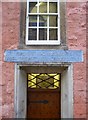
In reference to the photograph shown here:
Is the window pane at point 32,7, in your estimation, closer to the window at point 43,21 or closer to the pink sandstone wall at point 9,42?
the window at point 43,21

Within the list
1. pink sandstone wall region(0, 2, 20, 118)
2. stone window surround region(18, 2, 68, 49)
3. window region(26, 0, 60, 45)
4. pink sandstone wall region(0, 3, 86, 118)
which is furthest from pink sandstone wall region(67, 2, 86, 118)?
pink sandstone wall region(0, 2, 20, 118)

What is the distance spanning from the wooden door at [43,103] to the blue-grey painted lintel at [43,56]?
1.37 metres

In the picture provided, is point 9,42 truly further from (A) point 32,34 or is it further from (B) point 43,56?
(B) point 43,56

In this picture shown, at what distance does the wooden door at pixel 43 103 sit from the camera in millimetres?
8289

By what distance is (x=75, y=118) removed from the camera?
23.7 ft

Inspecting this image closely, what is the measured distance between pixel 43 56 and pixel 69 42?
2.66 feet

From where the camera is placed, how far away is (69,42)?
7.45 meters

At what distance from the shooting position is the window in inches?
300

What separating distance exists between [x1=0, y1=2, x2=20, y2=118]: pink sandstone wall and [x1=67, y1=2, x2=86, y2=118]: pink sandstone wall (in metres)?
1.46

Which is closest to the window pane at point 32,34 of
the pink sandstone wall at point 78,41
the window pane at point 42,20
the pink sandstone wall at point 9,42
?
the window pane at point 42,20

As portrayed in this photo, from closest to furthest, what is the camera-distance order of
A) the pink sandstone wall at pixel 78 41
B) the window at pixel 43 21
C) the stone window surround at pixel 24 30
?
the pink sandstone wall at pixel 78 41, the stone window surround at pixel 24 30, the window at pixel 43 21

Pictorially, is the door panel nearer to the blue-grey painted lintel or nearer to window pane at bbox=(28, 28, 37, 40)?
the blue-grey painted lintel

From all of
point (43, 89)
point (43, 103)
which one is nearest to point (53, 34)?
point (43, 89)

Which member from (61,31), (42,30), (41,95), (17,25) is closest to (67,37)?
(61,31)
